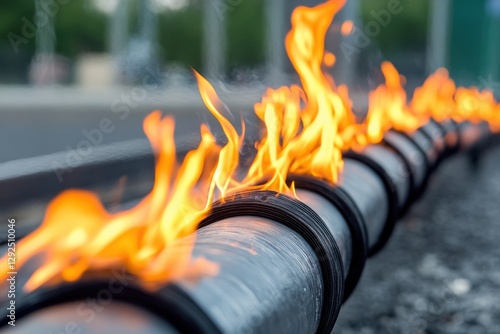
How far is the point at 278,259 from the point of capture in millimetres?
1953

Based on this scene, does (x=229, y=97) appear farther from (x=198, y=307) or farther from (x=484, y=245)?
(x=198, y=307)

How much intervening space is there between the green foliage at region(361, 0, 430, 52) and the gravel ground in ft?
37.3

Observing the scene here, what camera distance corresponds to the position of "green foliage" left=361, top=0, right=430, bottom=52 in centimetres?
2047

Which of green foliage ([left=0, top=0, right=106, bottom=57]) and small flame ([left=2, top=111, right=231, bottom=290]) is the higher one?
green foliage ([left=0, top=0, right=106, bottom=57])

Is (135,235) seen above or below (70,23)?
below

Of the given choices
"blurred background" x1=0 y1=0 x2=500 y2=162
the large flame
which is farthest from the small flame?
"blurred background" x1=0 y1=0 x2=500 y2=162

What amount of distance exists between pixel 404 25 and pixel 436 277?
15.8m

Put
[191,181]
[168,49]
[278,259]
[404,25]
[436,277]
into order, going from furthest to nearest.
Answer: [404,25], [168,49], [436,277], [191,181], [278,259]

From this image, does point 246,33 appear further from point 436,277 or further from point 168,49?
point 436,277
